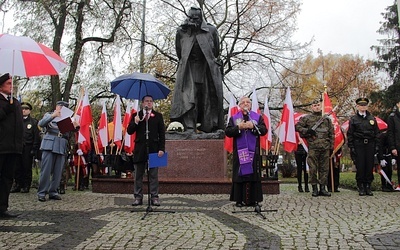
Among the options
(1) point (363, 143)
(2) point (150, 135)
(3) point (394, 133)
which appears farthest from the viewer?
(3) point (394, 133)

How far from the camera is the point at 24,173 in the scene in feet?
36.3

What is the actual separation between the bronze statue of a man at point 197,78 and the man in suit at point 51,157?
9.65 ft

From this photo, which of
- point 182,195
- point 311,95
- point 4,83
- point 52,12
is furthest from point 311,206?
point 311,95

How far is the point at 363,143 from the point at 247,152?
4.15 m

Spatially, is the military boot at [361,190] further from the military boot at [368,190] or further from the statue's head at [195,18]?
the statue's head at [195,18]

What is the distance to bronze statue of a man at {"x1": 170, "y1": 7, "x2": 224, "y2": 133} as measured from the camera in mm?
11125

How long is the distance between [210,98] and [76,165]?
4.11 m

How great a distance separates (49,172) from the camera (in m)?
9.09

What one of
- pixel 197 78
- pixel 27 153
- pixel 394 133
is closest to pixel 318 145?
pixel 394 133

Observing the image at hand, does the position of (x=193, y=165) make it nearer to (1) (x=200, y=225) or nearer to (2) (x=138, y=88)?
(2) (x=138, y=88)

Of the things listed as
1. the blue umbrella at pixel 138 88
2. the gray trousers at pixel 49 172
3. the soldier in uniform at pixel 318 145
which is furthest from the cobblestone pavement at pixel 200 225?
the blue umbrella at pixel 138 88

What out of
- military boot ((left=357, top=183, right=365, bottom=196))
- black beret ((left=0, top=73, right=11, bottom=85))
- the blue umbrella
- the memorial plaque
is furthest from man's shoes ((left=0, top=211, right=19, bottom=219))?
military boot ((left=357, top=183, right=365, bottom=196))

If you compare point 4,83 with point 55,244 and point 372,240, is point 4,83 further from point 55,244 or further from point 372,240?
point 372,240

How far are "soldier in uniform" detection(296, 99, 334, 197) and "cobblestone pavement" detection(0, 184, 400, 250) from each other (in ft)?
4.38
